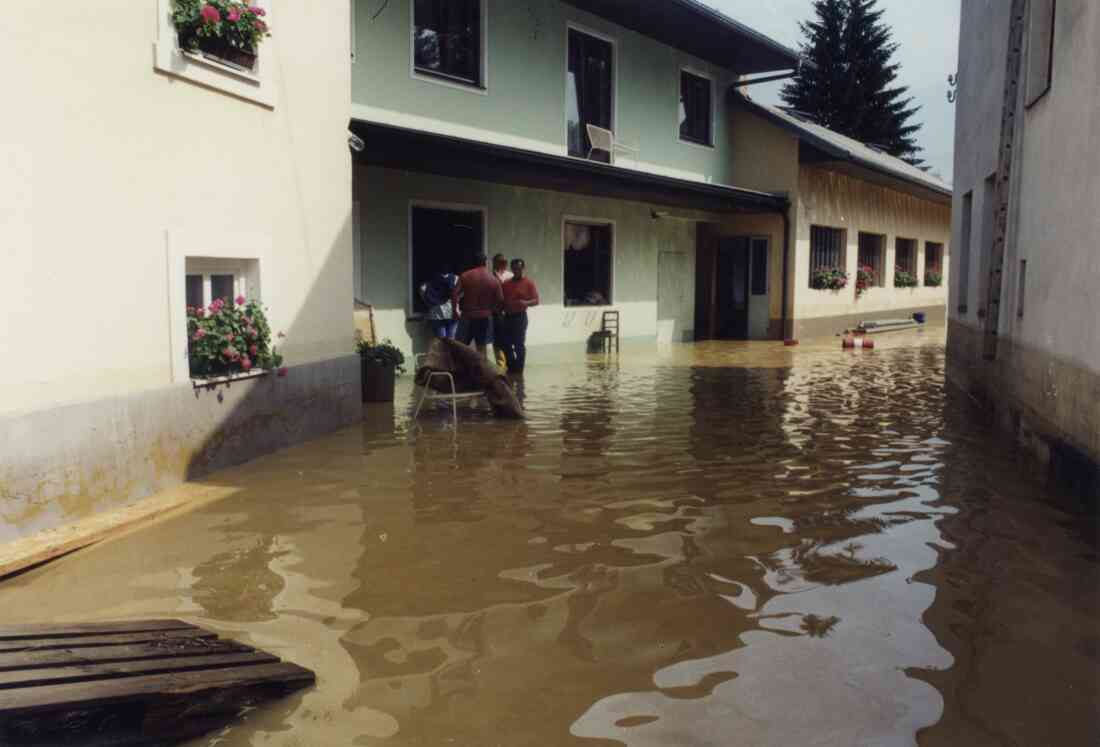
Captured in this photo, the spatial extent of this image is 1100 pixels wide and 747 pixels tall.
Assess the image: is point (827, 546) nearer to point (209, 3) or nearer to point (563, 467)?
point (563, 467)

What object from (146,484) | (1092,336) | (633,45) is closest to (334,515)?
(146,484)

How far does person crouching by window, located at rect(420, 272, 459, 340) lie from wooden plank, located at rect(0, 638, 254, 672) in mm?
9322

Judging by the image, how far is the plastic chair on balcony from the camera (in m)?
16.3

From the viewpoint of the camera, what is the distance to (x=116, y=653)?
3275mm

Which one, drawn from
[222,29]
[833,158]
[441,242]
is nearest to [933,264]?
[833,158]

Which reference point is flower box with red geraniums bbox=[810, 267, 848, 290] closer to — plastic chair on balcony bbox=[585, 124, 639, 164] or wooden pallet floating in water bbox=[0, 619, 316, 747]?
plastic chair on balcony bbox=[585, 124, 639, 164]

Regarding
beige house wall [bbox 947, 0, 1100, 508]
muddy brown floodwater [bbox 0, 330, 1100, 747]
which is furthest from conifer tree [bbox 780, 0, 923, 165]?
muddy brown floodwater [bbox 0, 330, 1100, 747]

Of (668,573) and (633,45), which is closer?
(668,573)

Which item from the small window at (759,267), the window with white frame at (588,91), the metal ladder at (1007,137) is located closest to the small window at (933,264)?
the small window at (759,267)

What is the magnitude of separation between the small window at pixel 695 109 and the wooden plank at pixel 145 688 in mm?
17045

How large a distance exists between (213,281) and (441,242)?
645 centimetres

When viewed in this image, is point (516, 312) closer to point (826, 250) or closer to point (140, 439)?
point (140, 439)

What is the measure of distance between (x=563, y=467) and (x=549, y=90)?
9750 millimetres

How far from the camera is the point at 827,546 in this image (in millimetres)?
5090
